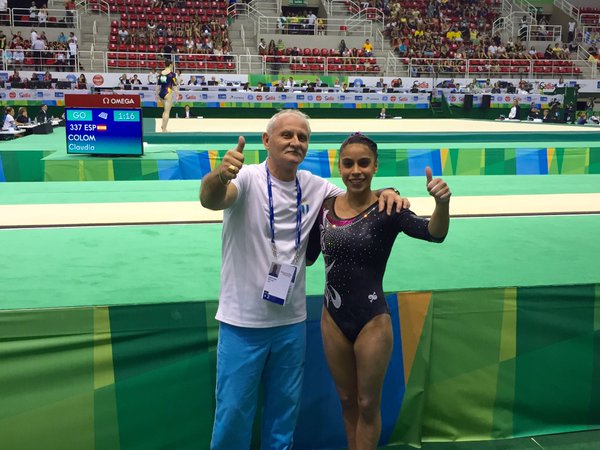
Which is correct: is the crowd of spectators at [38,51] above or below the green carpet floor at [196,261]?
above

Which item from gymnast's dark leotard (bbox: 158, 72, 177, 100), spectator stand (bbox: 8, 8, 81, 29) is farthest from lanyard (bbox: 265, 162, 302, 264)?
spectator stand (bbox: 8, 8, 81, 29)

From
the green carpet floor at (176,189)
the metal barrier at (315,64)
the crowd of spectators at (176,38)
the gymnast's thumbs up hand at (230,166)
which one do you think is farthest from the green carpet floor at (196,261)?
the crowd of spectators at (176,38)

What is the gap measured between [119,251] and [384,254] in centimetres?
198

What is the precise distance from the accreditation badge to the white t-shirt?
2 centimetres

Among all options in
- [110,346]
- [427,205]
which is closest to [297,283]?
[110,346]

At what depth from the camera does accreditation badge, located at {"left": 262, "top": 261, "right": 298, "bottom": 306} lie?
7.09ft

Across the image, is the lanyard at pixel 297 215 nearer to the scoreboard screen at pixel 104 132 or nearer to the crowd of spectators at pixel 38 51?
the scoreboard screen at pixel 104 132

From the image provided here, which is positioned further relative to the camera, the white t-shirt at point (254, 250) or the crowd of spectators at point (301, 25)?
the crowd of spectators at point (301, 25)

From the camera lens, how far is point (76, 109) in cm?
795

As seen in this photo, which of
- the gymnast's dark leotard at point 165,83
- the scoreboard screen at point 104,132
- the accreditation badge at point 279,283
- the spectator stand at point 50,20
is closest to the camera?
the accreditation badge at point 279,283

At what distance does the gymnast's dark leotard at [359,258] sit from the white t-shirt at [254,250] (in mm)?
142

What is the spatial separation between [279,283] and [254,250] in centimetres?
15

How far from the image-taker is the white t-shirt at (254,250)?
2.19m

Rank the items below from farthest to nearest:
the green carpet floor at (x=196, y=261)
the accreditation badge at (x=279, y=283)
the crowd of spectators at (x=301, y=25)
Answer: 1. the crowd of spectators at (x=301, y=25)
2. the green carpet floor at (x=196, y=261)
3. the accreditation badge at (x=279, y=283)
